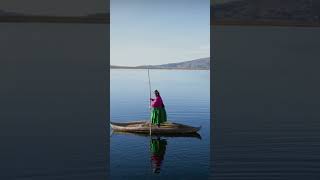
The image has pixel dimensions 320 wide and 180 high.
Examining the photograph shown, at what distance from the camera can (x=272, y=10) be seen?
4809 centimetres

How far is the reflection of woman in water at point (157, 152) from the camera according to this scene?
14.6 metres

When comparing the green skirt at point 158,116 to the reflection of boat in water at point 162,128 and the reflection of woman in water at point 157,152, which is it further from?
the reflection of woman in water at point 157,152

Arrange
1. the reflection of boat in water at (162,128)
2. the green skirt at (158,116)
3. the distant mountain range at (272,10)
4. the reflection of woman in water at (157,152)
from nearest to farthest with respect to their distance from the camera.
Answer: the reflection of woman in water at (157,152)
the reflection of boat in water at (162,128)
the green skirt at (158,116)
the distant mountain range at (272,10)

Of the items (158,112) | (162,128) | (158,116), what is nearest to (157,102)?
(158,112)

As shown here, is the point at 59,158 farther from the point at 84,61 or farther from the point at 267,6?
the point at 84,61

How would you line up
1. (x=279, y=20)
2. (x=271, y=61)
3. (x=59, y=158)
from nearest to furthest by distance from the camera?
(x=59, y=158), (x=279, y=20), (x=271, y=61)

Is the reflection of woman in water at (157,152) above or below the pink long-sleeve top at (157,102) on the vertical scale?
below

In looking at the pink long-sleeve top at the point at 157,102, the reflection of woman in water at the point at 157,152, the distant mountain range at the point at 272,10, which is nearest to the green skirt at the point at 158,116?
the pink long-sleeve top at the point at 157,102

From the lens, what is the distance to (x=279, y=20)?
5338 cm

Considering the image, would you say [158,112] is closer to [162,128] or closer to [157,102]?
[157,102]

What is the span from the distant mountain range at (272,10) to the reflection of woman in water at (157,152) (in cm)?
3122

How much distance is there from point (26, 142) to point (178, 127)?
5843 millimetres

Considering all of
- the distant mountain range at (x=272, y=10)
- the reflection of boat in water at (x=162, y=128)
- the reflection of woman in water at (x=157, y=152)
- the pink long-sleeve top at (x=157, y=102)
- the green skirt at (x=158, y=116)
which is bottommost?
the reflection of woman in water at (x=157, y=152)

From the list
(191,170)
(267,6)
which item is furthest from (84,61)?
(191,170)
